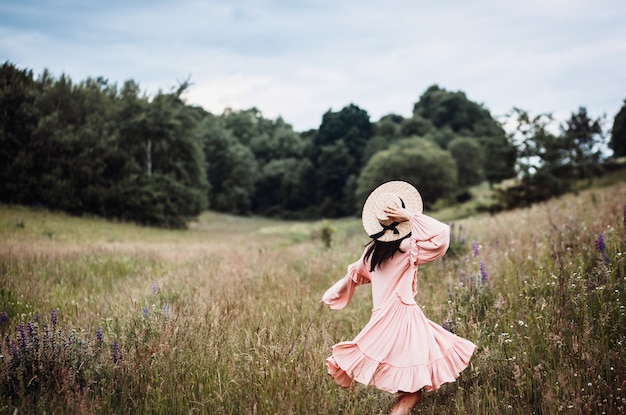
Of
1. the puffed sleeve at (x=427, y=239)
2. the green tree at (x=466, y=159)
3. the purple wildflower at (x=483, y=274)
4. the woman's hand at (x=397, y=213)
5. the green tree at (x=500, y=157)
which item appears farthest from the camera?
the green tree at (x=466, y=159)

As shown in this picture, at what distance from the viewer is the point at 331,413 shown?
3.06m

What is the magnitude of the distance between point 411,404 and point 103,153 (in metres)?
28.8

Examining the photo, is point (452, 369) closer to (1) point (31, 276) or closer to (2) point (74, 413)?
(2) point (74, 413)

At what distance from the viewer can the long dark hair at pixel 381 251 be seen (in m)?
3.26

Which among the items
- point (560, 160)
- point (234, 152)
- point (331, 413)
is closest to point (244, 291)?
point (331, 413)

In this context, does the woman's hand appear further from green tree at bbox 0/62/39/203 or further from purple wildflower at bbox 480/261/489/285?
green tree at bbox 0/62/39/203

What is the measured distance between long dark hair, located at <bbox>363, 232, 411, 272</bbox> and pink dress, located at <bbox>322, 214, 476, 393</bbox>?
43mm

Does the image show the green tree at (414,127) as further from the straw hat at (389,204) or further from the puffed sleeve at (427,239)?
the puffed sleeve at (427,239)

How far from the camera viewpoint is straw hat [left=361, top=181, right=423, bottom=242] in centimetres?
329

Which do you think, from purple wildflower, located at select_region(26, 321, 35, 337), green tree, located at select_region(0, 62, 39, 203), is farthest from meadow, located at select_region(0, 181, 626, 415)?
green tree, located at select_region(0, 62, 39, 203)

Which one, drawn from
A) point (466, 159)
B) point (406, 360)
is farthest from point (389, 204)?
point (466, 159)

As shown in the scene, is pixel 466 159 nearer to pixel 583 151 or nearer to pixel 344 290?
pixel 583 151

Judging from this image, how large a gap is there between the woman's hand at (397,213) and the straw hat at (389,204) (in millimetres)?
43

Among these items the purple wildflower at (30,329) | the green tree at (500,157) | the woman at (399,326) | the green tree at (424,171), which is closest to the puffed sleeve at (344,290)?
the woman at (399,326)
